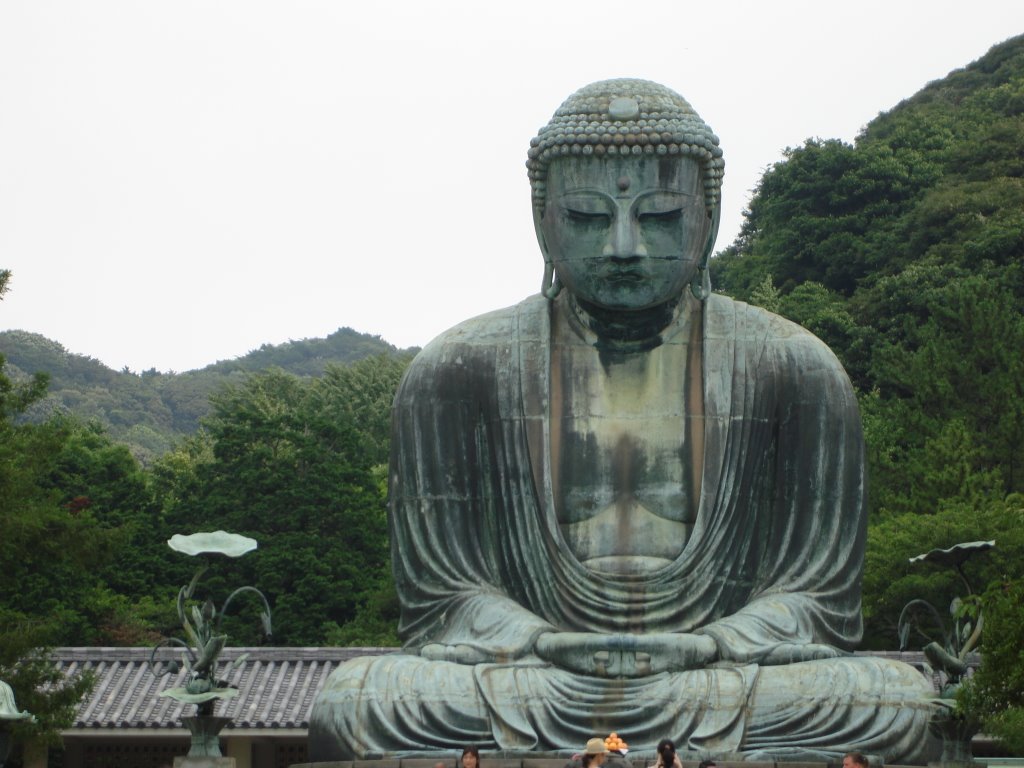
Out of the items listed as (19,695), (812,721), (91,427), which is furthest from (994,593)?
(91,427)

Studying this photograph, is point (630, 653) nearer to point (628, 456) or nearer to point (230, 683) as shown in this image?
point (628, 456)

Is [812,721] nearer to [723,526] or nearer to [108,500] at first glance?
[723,526]

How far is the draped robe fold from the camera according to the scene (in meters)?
11.4

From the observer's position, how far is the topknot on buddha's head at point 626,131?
12547mm

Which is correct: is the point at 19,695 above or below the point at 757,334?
below

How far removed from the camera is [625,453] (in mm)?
12625

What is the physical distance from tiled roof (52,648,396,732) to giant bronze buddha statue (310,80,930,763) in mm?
9680

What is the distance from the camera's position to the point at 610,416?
12703 mm

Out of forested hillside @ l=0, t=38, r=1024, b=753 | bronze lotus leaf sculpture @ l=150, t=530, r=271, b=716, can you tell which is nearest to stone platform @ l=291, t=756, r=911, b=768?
forested hillside @ l=0, t=38, r=1024, b=753

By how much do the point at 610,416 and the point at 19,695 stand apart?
7684mm

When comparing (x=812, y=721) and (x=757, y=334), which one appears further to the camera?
(x=757, y=334)

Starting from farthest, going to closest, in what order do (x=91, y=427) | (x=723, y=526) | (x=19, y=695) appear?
(x=91, y=427), (x=19, y=695), (x=723, y=526)

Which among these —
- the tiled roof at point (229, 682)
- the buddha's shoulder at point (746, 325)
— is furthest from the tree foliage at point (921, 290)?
the buddha's shoulder at point (746, 325)

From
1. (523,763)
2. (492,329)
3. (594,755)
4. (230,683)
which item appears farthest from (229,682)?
(594,755)
